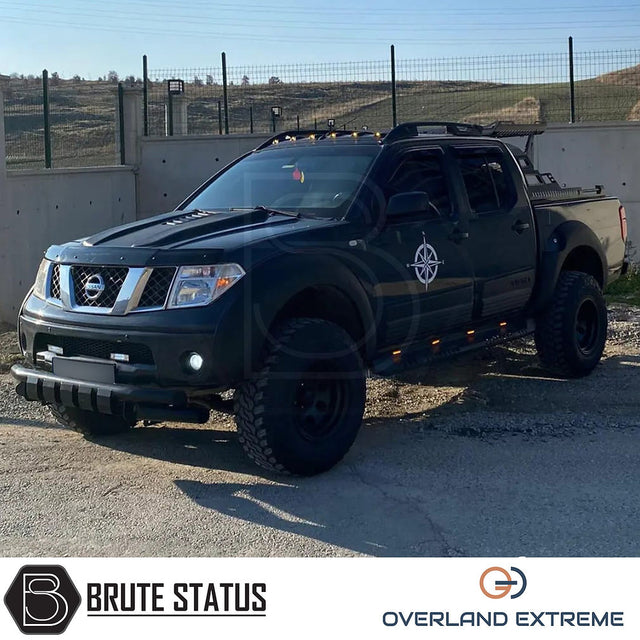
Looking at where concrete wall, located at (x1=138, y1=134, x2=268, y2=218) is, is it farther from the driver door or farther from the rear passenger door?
the driver door

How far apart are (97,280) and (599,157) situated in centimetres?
1035

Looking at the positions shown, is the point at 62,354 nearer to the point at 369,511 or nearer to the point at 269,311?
the point at 269,311

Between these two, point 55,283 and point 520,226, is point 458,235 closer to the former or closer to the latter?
point 520,226

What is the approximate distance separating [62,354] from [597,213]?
497cm

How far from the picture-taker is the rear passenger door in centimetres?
670

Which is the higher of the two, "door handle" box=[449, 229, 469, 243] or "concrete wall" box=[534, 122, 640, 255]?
"concrete wall" box=[534, 122, 640, 255]

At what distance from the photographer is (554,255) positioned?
7430 millimetres

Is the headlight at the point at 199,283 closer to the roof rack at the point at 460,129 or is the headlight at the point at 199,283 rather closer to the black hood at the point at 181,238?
the black hood at the point at 181,238

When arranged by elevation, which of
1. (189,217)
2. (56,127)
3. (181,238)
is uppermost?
(56,127)

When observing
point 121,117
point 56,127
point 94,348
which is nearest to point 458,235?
point 94,348

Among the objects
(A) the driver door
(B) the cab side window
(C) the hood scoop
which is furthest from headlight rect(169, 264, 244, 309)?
(B) the cab side window

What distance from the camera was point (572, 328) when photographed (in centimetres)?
749

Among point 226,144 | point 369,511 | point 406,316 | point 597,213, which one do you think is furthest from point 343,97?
point 369,511

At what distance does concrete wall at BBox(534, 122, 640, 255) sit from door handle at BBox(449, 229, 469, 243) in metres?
7.86
